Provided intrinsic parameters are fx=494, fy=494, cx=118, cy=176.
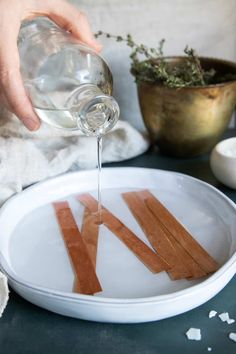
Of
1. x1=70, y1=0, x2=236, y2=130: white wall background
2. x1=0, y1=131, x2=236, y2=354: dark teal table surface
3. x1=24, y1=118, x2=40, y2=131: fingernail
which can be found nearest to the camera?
x1=0, y1=131, x2=236, y2=354: dark teal table surface

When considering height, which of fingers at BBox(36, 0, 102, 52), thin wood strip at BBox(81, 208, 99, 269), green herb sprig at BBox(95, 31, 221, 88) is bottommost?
thin wood strip at BBox(81, 208, 99, 269)

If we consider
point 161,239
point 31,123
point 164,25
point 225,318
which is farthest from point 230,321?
point 164,25

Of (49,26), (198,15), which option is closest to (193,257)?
(49,26)

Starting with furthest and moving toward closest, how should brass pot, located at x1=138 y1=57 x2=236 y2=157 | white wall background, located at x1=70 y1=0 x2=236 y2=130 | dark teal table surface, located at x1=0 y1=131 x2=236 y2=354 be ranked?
white wall background, located at x1=70 y1=0 x2=236 y2=130 < brass pot, located at x1=138 y1=57 x2=236 y2=157 < dark teal table surface, located at x1=0 y1=131 x2=236 y2=354

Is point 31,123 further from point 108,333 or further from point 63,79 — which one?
point 108,333

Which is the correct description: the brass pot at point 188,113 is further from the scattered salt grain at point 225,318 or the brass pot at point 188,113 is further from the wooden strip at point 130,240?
the scattered salt grain at point 225,318

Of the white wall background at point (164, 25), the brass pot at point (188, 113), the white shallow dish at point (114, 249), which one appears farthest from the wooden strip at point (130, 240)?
the white wall background at point (164, 25)

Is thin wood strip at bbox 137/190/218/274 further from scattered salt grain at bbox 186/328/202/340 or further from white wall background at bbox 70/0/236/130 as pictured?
white wall background at bbox 70/0/236/130

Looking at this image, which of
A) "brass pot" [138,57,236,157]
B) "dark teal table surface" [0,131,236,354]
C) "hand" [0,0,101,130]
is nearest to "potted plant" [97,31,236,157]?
"brass pot" [138,57,236,157]
